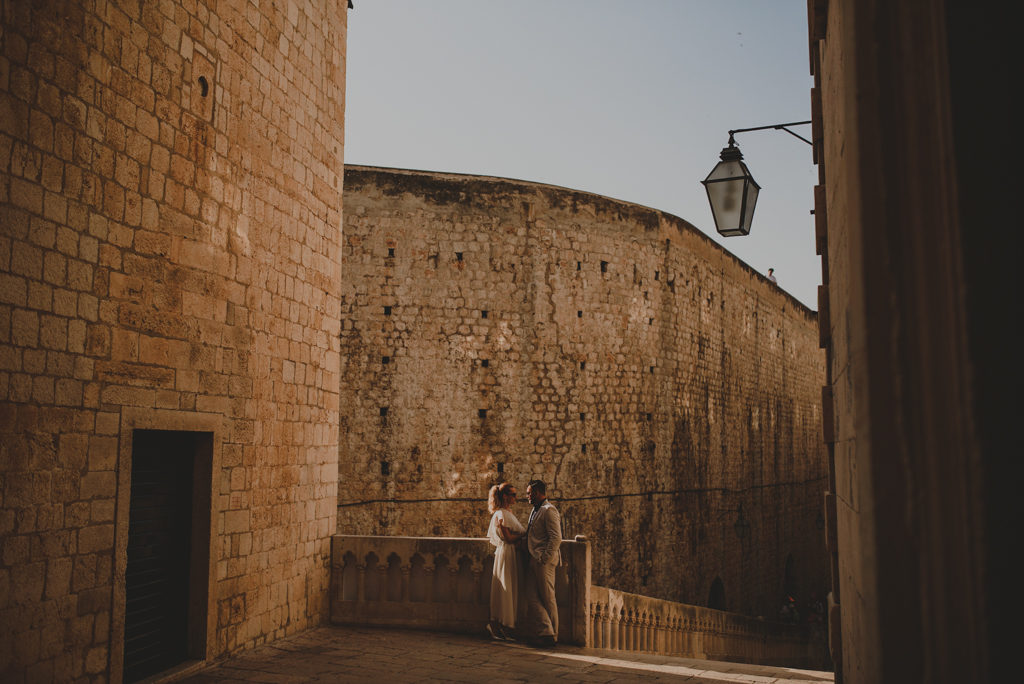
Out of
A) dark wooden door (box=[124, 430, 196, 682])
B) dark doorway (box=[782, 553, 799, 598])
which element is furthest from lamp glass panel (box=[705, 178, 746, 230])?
dark doorway (box=[782, 553, 799, 598])

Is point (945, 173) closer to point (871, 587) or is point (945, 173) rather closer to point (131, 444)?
point (871, 587)

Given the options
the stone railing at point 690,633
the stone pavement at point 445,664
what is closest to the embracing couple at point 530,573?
the stone pavement at point 445,664

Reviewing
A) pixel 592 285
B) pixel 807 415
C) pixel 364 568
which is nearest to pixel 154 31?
pixel 364 568

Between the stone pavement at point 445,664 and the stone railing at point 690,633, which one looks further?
the stone railing at point 690,633

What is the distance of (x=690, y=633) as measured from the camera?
12812 millimetres

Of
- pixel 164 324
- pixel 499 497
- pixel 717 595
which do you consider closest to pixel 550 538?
pixel 499 497

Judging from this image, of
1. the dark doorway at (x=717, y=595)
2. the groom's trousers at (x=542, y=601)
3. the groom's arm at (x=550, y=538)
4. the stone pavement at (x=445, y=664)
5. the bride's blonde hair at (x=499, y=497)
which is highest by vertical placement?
the bride's blonde hair at (x=499, y=497)

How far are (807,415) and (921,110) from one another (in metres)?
29.9

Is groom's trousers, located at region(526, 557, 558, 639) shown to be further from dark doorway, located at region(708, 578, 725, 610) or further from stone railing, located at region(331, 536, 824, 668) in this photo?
dark doorway, located at region(708, 578, 725, 610)

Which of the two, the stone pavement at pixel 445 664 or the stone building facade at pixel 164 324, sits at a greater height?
the stone building facade at pixel 164 324

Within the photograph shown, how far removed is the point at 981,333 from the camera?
1760mm

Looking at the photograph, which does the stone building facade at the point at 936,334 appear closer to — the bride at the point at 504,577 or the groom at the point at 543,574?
the groom at the point at 543,574

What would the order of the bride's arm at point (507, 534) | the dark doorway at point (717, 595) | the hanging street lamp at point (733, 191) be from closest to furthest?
the hanging street lamp at point (733, 191), the bride's arm at point (507, 534), the dark doorway at point (717, 595)

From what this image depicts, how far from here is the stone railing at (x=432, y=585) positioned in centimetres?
688
